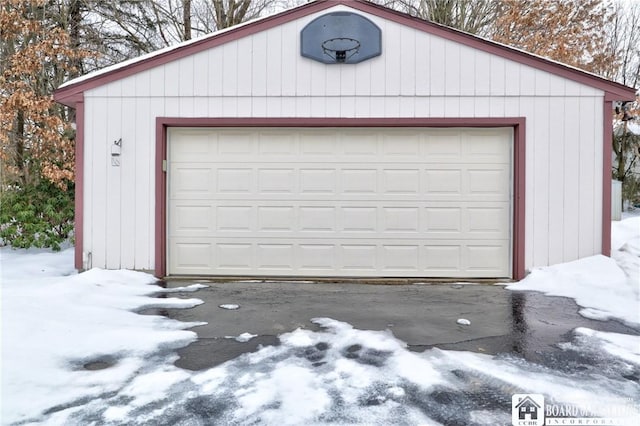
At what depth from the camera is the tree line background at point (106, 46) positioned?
825 centimetres

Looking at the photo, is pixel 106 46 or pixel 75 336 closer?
pixel 75 336

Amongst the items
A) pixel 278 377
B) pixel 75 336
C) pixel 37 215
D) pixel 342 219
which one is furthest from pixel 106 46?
pixel 278 377

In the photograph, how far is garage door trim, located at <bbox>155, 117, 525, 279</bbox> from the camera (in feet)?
19.8

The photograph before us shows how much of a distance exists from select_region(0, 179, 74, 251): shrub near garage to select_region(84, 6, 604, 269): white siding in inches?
93.6

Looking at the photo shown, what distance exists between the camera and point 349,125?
6.16 metres

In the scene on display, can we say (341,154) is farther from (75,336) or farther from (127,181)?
(75,336)

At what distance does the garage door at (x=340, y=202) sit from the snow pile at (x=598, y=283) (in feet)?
1.92

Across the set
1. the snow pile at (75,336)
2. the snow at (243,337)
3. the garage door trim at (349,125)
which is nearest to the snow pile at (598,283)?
the garage door trim at (349,125)

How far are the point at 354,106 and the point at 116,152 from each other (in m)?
3.42

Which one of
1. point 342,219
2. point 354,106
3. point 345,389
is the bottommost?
point 345,389

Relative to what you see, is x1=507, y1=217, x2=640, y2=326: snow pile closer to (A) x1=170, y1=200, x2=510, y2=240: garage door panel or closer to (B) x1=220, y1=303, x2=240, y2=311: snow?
(A) x1=170, y1=200, x2=510, y2=240: garage door panel

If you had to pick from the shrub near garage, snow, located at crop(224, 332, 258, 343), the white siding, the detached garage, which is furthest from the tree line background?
snow, located at crop(224, 332, 258, 343)

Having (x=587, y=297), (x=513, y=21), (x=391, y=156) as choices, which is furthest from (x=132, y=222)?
(x=513, y=21)

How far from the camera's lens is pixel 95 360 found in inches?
122
